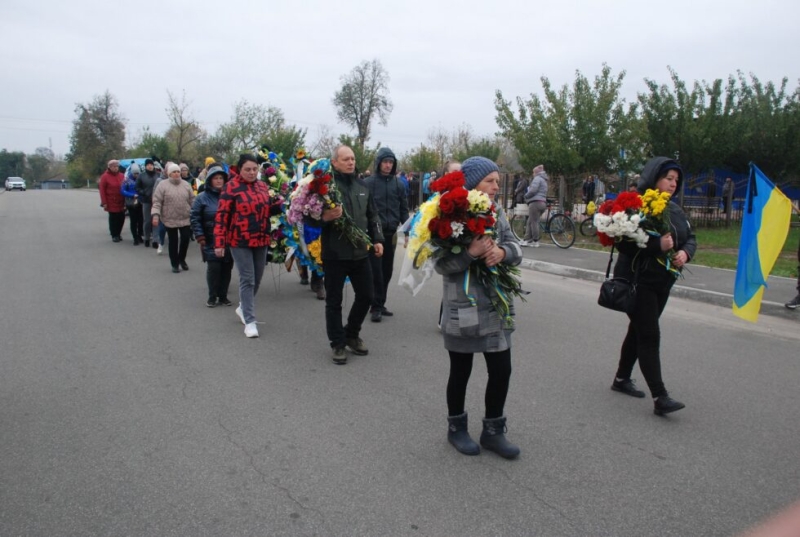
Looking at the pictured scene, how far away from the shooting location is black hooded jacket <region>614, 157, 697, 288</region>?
4.62 meters

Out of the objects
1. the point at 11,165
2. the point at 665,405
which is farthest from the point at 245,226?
the point at 11,165

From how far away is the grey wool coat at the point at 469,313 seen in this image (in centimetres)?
375

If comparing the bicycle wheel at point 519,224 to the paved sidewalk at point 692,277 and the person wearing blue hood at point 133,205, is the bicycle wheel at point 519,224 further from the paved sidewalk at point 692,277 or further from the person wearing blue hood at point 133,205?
the person wearing blue hood at point 133,205

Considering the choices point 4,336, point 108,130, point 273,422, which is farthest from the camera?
point 108,130

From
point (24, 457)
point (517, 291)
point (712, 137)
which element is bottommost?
point (24, 457)

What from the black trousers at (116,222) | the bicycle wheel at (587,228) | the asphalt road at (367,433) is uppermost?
the bicycle wheel at (587,228)

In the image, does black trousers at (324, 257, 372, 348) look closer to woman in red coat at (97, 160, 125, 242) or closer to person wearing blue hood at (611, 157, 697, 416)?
person wearing blue hood at (611, 157, 697, 416)

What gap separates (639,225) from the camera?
4.51 metres

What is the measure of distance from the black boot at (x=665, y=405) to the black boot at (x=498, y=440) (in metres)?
1.33

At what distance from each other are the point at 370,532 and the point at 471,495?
25.7 inches

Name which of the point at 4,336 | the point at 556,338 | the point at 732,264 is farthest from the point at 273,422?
the point at 732,264

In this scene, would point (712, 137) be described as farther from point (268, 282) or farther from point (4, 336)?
point (4, 336)

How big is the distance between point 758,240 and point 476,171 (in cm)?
284

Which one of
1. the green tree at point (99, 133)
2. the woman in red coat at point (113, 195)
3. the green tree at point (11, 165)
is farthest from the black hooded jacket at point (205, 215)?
the green tree at point (11, 165)
